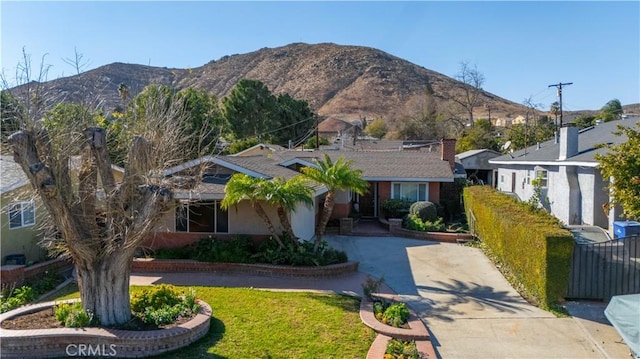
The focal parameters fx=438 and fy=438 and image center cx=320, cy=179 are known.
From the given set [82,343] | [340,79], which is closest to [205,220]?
[82,343]

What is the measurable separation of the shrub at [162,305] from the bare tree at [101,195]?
498 millimetres

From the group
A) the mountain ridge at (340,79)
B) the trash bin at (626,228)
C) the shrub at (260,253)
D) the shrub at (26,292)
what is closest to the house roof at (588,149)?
the trash bin at (626,228)

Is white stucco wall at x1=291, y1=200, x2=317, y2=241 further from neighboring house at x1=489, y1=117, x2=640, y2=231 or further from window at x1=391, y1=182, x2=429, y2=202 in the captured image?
neighboring house at x1=489, y1=117, x2=640, y2=231

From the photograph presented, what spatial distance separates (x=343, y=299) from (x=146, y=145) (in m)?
6.47

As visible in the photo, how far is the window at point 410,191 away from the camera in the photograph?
25.0m

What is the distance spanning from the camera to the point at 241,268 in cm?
1452

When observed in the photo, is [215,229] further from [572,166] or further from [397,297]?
[572,166]

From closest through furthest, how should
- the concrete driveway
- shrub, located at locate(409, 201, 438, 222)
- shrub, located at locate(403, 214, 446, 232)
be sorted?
the concrete driveway → shrub, located at locate(403, 214, 446, 232) → shrub, located at locate(409, 201, 438, 222)

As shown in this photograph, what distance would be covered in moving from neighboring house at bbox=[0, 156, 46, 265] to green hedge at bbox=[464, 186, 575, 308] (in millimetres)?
14155

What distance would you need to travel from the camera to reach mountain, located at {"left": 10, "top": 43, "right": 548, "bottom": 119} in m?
117

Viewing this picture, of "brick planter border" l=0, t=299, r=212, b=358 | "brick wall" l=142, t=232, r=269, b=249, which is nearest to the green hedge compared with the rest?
"brick planter border" l=0, t=299, r=212, b=358

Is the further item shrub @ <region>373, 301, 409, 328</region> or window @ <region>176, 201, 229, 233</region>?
window @ <region>176, 201, 229, 233</region>

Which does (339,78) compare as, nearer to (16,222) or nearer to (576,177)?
(576,177)

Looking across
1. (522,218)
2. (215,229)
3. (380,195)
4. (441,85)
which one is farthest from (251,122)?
(441,85)
